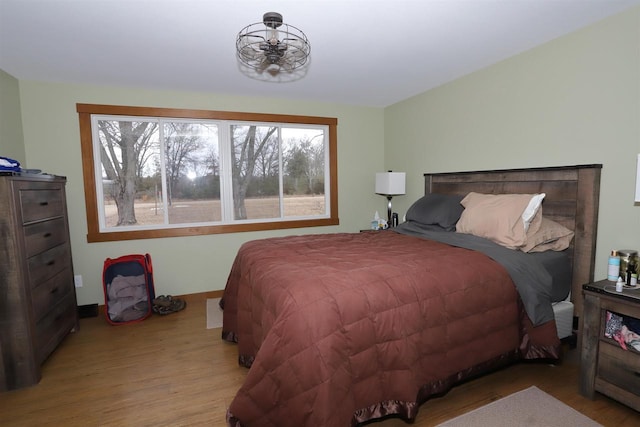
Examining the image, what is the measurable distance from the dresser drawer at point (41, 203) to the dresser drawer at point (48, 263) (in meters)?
0.28

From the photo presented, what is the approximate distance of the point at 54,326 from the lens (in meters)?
2.47

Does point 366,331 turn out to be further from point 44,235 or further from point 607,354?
point 44,235

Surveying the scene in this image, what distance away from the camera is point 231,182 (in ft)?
12.3

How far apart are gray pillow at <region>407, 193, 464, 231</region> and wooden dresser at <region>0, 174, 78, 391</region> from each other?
A: 309 cm

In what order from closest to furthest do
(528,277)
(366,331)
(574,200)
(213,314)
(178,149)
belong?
(366,331), (528,277), (574,200), (213,314), (178,149)

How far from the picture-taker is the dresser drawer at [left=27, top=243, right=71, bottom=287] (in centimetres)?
224

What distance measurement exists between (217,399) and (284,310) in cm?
96

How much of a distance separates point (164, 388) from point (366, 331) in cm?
147

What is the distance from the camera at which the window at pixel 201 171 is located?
10.9 feet

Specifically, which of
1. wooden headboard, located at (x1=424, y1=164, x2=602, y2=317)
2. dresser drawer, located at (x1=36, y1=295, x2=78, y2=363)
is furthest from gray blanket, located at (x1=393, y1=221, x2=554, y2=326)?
dresser drawer, located at (x1=36, y1=295, x2=78, y2=363)

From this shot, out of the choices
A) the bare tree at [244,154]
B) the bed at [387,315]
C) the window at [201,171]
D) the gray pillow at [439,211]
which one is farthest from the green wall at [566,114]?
the bare tree at [244,154]

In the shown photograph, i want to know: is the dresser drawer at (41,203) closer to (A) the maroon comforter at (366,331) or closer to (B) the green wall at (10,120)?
(B) the green wall at (10,120)

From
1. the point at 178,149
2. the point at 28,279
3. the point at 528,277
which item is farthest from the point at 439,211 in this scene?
the point at 28,279

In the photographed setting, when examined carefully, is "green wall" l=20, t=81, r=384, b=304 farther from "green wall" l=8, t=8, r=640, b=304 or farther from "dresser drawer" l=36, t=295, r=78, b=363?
"dresser drawer" l=36, t=295, r=78, b=363
